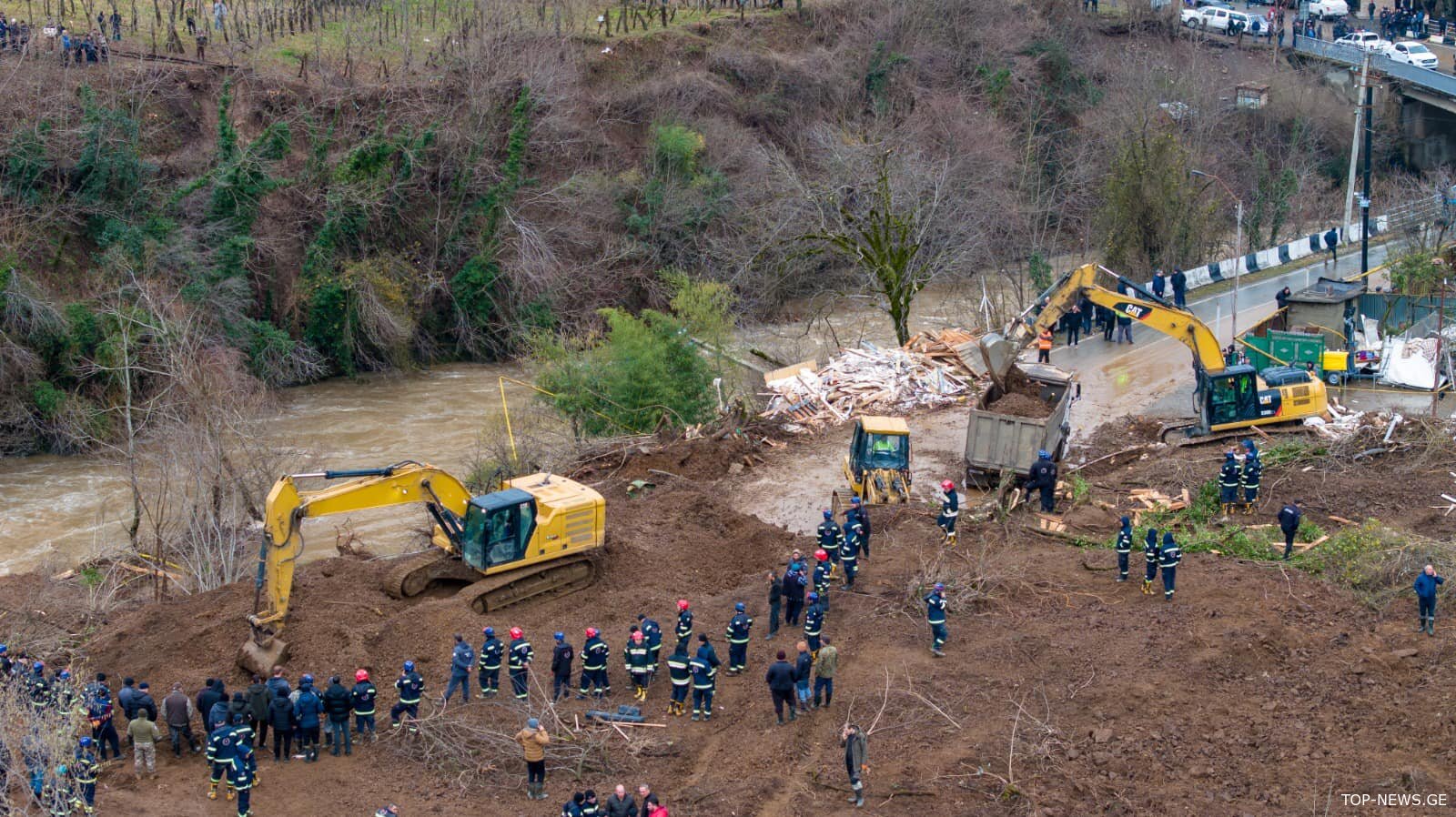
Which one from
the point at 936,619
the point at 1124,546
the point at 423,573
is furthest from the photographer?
the point at 423,573

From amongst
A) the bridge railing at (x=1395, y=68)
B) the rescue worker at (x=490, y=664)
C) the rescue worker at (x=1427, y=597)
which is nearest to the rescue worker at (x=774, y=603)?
the rescue worker at (x=490, y=664)

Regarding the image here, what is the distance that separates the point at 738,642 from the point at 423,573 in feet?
17.7

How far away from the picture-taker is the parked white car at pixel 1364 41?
6374 cm

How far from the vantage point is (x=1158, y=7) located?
71.4 m

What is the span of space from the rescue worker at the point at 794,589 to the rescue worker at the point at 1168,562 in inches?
205

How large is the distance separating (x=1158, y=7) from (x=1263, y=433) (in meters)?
49.5

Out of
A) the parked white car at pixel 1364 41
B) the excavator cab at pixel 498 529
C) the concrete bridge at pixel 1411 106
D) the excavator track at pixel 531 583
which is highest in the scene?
the parked white car at pixel 1364 41

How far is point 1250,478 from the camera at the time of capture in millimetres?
24141

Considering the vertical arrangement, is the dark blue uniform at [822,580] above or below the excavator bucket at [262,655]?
above

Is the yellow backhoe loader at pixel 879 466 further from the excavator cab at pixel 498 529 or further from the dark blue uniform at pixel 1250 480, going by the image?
the excavator cab at pixel 498 529

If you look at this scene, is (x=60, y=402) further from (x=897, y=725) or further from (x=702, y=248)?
(x=897, y=725)

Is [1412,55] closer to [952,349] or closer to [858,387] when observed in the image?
[952,349]

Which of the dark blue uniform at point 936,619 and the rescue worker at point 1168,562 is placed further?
the rescue worker at point 1168,562

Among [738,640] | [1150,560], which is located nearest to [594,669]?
[738,640]
